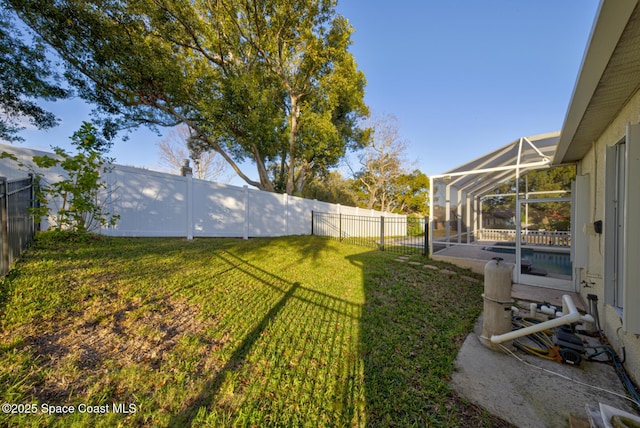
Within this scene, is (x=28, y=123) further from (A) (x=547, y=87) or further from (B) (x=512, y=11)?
(A) (x=547, y=87)

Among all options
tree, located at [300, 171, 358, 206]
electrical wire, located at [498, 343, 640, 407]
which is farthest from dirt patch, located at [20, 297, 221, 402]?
tree, located at [300, 171, 358, 206]

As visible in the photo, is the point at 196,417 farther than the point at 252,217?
No

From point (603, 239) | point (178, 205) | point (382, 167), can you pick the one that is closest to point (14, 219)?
point (178, 205)

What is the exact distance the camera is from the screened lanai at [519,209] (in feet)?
18.1

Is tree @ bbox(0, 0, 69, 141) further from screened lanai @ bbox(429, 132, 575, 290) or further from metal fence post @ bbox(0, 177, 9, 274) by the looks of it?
screened lanai @ bbox(429, 132, 575, 290)

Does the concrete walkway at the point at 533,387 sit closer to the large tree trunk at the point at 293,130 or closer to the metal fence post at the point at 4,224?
the metal fence post at the point at 4,224

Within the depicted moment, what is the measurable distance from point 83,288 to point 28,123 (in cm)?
912

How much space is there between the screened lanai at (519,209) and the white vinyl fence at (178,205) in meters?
6.40

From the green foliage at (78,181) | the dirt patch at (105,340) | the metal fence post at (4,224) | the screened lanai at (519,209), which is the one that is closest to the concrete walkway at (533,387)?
the dirt patch at (105,340)

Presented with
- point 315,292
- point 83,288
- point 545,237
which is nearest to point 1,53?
point 83,288

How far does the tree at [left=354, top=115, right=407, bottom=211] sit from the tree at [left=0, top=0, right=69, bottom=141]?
18.2 meters

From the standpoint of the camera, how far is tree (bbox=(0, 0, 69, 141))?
6.70 metres

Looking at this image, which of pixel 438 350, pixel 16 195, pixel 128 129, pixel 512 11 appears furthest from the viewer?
pixel 128 129

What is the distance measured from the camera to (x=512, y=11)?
5.77 m
